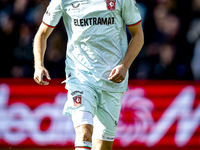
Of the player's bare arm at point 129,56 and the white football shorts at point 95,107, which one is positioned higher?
the player's bare arm at point 129,56

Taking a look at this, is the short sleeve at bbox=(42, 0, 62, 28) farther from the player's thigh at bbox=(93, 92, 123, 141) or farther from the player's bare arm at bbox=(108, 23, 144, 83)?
the player's thigh at bbox=(93, 92, 123, 141)

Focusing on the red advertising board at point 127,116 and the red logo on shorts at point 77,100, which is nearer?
the red logo on shorts at point 77,100

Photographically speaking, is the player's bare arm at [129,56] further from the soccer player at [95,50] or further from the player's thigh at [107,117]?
the player's thigh at [107,117]

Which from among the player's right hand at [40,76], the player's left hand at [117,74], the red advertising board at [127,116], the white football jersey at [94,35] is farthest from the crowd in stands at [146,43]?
the player's left hand at [117,74]

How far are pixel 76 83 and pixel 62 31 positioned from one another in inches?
138

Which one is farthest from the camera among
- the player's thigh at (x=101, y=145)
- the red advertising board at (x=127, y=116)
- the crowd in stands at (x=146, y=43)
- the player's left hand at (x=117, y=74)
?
the crowd in stands at (x=146, y=43)

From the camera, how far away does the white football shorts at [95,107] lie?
10.1ft

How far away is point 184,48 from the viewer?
6.60 metres

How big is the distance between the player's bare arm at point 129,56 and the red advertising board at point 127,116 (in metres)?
2.49

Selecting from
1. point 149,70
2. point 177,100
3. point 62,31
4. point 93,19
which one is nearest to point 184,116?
point 177,100

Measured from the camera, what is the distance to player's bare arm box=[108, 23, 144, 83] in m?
3.07

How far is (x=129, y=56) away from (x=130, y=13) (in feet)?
1.49

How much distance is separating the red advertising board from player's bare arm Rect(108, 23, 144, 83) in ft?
8.18

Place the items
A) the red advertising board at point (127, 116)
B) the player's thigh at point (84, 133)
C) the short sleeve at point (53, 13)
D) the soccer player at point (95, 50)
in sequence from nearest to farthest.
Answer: the player's thigh at point (84, 133) < the soccer player at point (95, 50) < the short sleeve at point (53, 13) < the red advertising board at point (127, 116)
